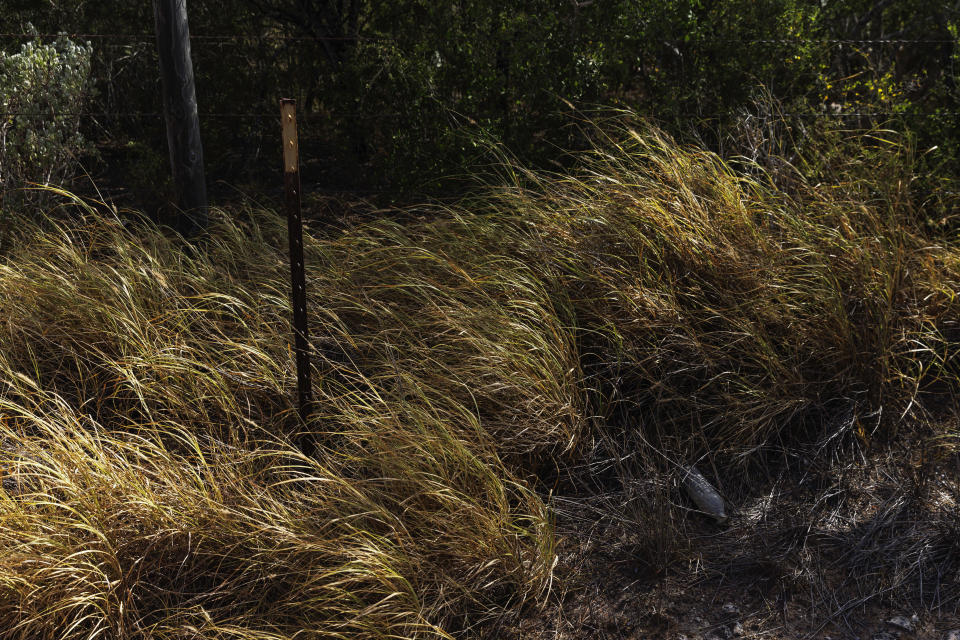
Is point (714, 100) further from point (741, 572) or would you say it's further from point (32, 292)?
point (32, 292)

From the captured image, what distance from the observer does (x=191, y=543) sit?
9.71 feet

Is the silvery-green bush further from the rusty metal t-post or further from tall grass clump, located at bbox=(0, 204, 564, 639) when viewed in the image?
the rusty metal t-post

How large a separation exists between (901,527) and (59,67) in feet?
17.3

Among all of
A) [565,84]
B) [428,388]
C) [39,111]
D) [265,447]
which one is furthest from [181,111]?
[428,388]

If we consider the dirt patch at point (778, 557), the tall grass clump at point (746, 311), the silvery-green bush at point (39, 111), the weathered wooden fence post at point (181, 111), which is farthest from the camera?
the silvery-green bush at point (39, 111)

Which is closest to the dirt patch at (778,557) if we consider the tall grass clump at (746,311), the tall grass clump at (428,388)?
the tall grass clump at (428,388)

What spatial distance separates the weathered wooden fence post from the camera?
16.5ft

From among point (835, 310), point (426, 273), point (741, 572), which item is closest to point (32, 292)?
point (426, 273)

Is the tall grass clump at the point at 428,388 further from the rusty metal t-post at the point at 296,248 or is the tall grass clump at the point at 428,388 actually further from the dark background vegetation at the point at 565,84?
the dark background vegetation at the point at 565,84

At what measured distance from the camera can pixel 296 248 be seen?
3.27 meters

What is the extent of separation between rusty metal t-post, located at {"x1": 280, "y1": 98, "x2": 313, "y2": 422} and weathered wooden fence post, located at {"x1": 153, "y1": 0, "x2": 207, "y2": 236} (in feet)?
6.99

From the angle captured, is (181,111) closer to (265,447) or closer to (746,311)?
(265,447)

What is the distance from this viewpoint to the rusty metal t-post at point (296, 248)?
10.4ft

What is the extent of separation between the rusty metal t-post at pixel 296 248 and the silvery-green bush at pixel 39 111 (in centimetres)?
296
